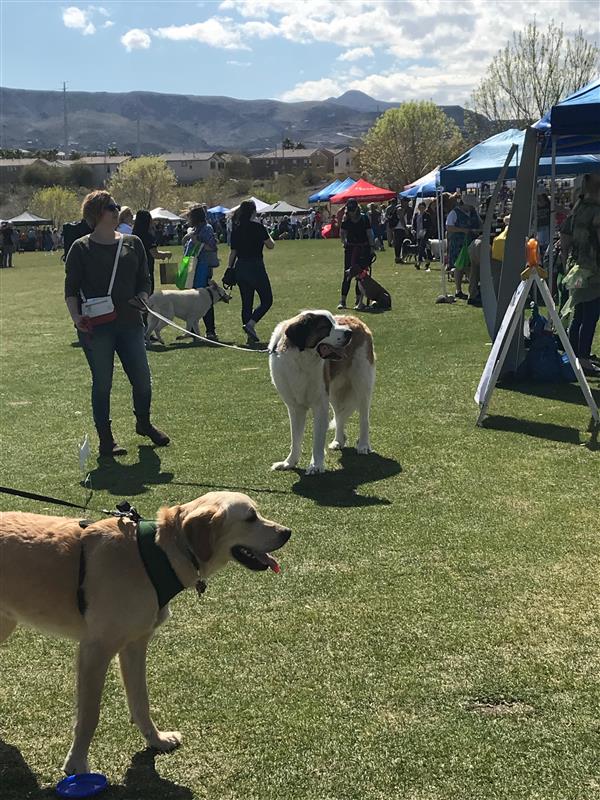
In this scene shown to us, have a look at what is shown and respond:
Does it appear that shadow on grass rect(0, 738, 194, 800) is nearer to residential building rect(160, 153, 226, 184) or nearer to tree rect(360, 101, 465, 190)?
tree rect(360, 101, 465, 190)

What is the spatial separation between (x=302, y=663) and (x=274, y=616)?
502mm

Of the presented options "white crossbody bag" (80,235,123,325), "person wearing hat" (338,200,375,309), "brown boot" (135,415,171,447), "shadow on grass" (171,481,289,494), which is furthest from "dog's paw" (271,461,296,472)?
"person wearing hat" (338,200,375,309)

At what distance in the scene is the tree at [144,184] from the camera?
325ft

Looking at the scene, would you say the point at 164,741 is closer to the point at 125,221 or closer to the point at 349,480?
the point at 349,480

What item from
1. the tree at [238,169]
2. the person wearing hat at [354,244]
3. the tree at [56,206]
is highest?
the tree at [238,169]

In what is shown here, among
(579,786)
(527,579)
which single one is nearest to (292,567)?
(527,579)

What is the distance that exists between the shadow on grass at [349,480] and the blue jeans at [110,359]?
Result: 188cm

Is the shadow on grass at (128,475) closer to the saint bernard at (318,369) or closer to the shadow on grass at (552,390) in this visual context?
the saint bernard at (318,369)

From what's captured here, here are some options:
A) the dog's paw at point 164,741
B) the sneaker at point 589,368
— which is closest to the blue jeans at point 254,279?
the sneaker at point 589,368

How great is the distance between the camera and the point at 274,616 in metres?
4.24

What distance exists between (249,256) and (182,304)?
1.92 meters

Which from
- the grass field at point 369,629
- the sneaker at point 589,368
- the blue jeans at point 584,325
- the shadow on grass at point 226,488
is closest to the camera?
the grass field at point 369,629

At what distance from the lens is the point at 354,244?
17281 mm

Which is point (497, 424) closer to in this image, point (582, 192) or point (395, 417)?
point (395, 417)
